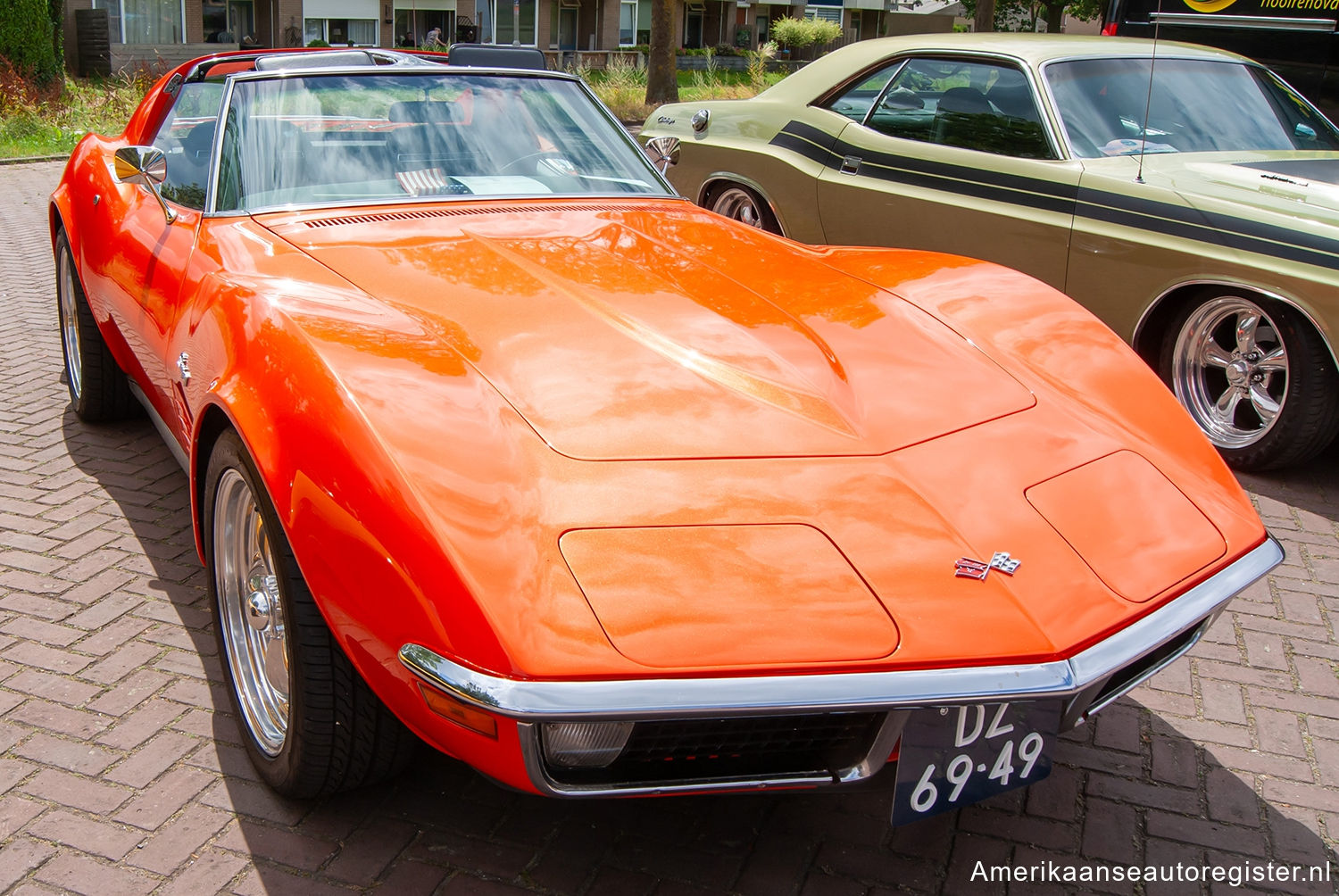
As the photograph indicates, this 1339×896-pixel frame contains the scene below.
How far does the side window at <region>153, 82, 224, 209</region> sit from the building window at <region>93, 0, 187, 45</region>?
2674 centimetres

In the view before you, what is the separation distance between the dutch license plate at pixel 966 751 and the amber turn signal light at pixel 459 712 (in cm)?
66

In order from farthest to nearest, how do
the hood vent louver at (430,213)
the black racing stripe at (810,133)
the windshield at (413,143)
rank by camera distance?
the black racing stripe at (810,133), the windshield at (413,143), the hood vent louver at (430,213)

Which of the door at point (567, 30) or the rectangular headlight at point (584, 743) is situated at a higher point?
the door at point (567, 30)

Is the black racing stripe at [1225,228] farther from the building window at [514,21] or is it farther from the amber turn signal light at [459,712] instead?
the building window at [514,21]

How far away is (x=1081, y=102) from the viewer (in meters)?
5.08

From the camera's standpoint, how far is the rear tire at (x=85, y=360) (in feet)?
13.8

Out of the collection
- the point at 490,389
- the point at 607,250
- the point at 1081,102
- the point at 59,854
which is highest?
the point at 1081,102

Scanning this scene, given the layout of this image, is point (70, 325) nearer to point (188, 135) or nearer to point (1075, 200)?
point (188, 135)

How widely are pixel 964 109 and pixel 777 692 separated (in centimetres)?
429

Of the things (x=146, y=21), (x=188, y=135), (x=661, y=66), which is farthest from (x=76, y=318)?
(x=146, y=21)

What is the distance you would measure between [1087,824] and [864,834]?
48 cm

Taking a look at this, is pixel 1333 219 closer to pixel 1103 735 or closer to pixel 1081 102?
pixel 1081 102

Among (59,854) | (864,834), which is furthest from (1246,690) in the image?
(59,854)

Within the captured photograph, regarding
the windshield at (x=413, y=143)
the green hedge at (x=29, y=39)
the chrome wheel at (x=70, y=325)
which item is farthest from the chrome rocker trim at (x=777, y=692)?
the green hedge at (x=29, y=39)
